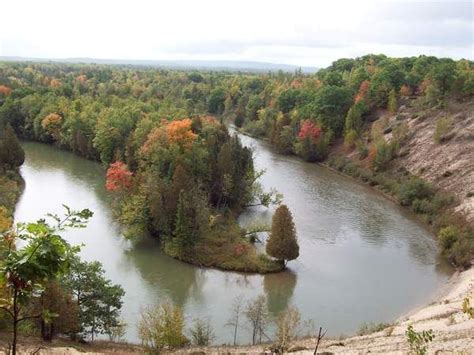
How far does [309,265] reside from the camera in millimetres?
35469

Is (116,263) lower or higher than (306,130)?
lower

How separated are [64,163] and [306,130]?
31333 mm

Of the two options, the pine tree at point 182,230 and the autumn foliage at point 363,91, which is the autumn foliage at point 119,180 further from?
the autumn foliage at point 363,91

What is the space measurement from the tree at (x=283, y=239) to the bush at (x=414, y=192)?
791 inches

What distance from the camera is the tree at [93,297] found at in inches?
961

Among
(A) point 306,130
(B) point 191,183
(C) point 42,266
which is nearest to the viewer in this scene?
(C) point 42,266

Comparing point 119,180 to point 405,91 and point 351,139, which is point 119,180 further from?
point 405,91

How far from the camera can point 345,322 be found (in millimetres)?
28625

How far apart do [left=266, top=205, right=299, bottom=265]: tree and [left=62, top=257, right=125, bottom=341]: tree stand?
39.6 ft

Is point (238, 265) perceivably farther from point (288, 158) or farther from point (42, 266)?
point (288, 158)

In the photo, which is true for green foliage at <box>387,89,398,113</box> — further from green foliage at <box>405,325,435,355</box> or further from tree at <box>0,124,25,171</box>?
green foliage at <box>405,325,435,355</box>

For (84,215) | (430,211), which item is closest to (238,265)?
(430,211)

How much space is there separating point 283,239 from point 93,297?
1340 cm

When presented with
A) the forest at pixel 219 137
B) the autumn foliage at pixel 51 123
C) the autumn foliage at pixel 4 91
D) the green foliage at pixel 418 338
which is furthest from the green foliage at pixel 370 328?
the autumn foliage at pixel 4 91
